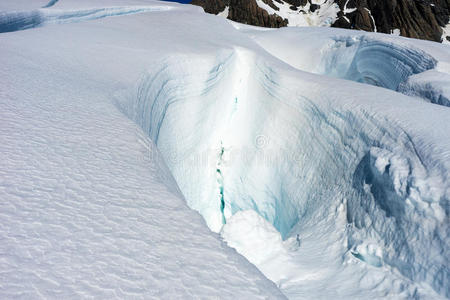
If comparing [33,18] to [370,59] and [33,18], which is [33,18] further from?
[370,59]

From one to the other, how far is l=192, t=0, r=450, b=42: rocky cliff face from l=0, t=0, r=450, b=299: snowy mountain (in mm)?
29873

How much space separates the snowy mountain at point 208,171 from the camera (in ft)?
2.86

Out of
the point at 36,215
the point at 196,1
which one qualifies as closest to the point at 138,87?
the point at 36,215

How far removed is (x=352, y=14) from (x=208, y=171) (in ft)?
117

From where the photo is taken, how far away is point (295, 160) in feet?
11.7

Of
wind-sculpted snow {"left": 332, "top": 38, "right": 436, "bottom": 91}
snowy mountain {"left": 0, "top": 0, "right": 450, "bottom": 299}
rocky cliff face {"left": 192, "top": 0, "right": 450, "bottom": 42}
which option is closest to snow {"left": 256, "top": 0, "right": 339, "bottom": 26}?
rocky cliff face {"left": 192, "top": 0, "right": 450, "bottom": 42}

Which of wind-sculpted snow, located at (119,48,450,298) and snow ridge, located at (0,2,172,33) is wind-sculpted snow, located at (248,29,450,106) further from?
snow ridge, located at (0,2,172,33)

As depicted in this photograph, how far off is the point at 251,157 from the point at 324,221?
6.53 feet

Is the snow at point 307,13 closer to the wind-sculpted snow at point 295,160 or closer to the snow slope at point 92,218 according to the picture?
the wind-sculpted snow at point 295,160

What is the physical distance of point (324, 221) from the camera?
255 centimetres

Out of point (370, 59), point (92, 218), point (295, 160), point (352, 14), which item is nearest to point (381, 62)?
point (370, 59)

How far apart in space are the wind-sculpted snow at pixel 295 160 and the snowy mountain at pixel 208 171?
0.05ft

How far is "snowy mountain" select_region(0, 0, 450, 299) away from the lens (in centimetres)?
87

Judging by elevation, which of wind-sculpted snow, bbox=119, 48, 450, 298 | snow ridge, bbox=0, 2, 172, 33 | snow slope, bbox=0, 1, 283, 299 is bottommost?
wind-sculpted snow, bbox=119, 48, 450, 298
